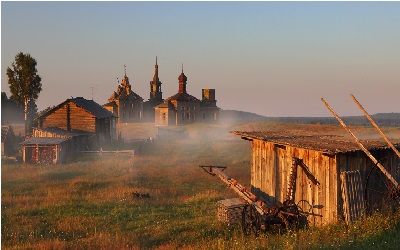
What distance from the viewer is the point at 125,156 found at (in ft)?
126

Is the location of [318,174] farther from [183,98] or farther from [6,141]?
[183,98]

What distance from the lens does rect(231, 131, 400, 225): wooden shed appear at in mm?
11344

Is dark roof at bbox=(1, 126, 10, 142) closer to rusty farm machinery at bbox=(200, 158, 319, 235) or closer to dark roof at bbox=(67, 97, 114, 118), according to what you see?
dark roof at bbox=(67, 97, 114, 118)

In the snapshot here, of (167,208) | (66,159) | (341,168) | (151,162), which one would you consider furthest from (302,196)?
(66,159)

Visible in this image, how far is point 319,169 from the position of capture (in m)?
12.0

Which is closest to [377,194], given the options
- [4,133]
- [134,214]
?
[134,214]

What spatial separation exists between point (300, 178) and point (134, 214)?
8.24 meters

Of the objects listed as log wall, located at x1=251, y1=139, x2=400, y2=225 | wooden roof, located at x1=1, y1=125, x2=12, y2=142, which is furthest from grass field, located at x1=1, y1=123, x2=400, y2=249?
wooden roof, located at x1=1, y1=125, x2=12, y2=142

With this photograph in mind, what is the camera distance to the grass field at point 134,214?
10.1 metres

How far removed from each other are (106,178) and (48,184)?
13.6ft

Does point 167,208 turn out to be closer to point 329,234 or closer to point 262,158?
point 262,158

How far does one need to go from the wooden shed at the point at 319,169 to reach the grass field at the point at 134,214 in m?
1.07

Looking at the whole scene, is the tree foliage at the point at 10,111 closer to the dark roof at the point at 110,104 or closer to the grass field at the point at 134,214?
the dark roof at the point at 110,104

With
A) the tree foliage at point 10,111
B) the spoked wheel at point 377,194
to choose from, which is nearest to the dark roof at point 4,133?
the spoked wheel at point 377,194
